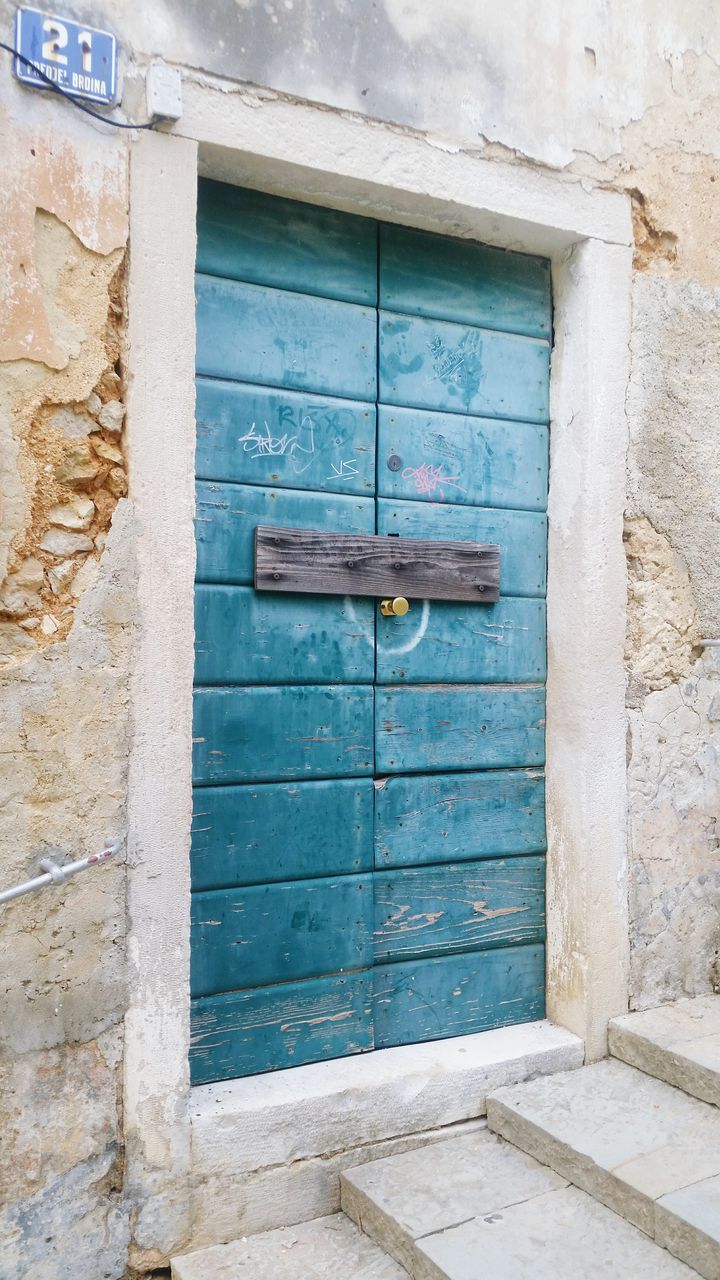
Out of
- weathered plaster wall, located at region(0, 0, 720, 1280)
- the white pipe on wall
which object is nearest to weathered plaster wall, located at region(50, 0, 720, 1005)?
weathered plaster wall, located at region(0, 0, 720, 1280)

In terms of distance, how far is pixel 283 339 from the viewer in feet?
8.29

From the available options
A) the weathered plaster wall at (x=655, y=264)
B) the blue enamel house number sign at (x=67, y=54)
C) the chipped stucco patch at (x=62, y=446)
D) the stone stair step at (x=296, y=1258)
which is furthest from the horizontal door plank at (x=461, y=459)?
the stone stair step at (x=296, y=1258)

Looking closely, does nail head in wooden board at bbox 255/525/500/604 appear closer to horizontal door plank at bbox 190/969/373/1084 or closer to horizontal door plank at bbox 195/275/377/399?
horizontal door plank at bbox 195/275/377/399

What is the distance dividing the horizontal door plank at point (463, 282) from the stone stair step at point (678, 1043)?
2031 mm

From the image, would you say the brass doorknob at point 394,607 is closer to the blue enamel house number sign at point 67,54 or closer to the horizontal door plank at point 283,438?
the horizontal door plank at point 283,438

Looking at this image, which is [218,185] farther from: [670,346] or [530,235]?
[670,346]

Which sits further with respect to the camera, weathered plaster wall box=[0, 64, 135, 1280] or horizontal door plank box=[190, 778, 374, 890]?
horizontal door plank box=[190, 778, 374, 890]

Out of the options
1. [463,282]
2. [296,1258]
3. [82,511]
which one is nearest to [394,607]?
[82,511]

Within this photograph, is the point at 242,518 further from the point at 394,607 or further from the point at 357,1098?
the point at 357,1098

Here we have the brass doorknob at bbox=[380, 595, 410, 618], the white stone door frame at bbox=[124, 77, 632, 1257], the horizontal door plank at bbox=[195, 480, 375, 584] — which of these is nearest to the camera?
the white stone door frame at bbox=[124, 77, 632, 1257]

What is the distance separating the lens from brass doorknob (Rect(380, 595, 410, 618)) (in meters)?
2.60

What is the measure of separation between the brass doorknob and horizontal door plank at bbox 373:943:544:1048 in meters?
0.97

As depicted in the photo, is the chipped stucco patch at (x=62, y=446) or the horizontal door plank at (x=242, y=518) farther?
the horizontal door plank at (x=242, y=518)

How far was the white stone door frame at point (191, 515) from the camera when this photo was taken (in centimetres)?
218
